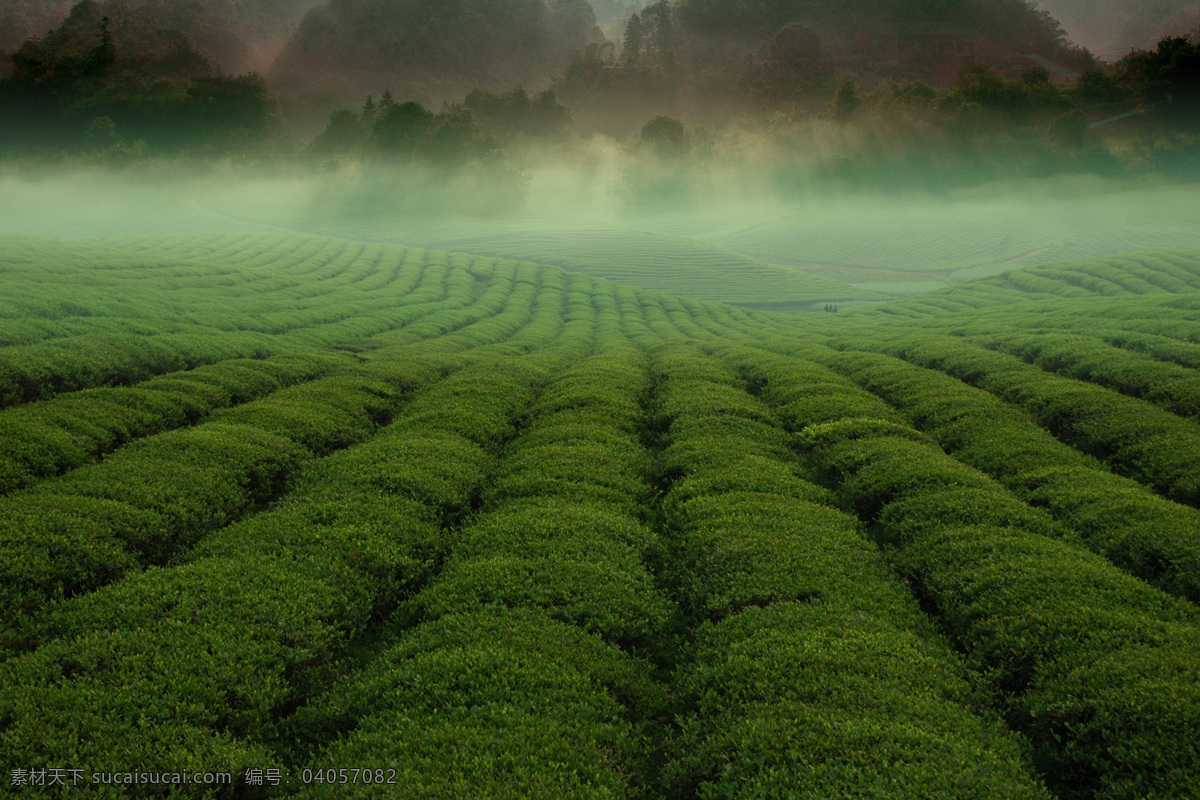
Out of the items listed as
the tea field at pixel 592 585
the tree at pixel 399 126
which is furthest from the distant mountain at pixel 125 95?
the tea field at pixel 592 585

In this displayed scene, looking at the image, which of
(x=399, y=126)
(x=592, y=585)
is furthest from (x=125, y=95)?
(x=592, y=585)

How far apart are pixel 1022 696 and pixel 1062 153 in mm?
213233

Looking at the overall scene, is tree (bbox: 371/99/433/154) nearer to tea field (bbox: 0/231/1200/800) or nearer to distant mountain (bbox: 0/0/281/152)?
distant mountain (bbox: 0/0/281/152)

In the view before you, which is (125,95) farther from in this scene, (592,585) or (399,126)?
(592,585)

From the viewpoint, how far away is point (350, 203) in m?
189

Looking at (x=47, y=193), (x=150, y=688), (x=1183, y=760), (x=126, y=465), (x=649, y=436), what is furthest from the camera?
(x=47, y=193)

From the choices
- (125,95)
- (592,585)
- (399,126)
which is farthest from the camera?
(399,126)

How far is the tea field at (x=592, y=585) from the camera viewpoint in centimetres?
853

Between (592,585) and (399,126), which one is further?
(399,126)

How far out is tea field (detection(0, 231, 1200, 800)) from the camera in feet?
28.0

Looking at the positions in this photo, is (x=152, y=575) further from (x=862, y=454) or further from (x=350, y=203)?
(x=350, y=203)

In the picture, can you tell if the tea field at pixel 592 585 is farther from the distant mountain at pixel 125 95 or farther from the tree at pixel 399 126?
the tree at pixel 399 126

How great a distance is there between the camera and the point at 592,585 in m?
13.1

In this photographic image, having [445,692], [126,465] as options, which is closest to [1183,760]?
[445,692]
